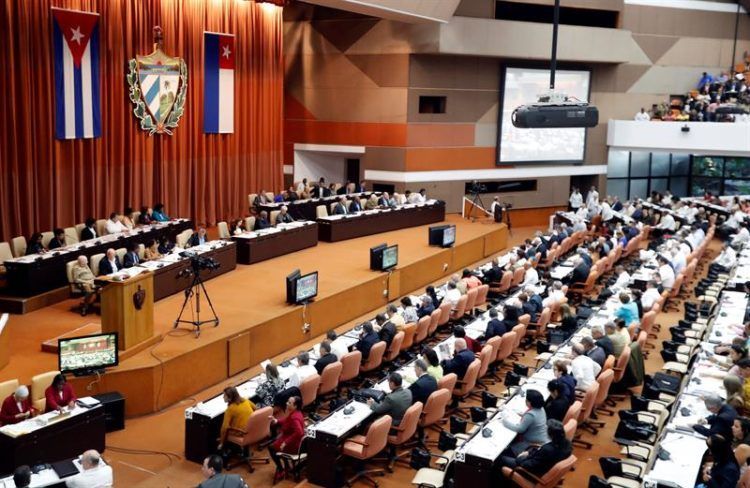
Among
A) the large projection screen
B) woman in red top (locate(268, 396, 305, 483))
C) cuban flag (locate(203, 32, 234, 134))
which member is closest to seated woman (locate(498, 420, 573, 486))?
woman in red top (locate(268, 396, 305, 483))

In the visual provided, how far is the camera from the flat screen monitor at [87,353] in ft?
33.7

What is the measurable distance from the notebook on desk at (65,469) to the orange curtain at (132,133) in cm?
945

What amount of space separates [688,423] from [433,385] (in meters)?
2.90

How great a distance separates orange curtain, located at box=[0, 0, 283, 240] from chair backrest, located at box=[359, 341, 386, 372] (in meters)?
8.59

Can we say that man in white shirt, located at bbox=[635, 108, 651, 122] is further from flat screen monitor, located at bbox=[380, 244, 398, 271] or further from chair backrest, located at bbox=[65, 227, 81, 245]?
chair backrest, located at bbox=[65, 227, 81, 245]

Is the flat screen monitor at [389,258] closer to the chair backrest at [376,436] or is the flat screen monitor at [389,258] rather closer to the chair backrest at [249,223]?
the chair backrest at [249,223]

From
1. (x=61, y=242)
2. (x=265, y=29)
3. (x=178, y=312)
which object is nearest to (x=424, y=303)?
(x=178, y=312)

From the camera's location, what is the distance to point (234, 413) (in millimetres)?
9375

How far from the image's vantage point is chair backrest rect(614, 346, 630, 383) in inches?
444

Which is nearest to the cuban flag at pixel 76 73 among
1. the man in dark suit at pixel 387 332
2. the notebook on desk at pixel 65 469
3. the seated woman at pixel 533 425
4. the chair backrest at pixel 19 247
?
the chair backrest at pixel 19 247

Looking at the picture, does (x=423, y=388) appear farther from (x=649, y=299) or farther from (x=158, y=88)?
(x=158, y=88)

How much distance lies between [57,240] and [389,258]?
650 centimetres

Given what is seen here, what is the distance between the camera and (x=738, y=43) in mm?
31109

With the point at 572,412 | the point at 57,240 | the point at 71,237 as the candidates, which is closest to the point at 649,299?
the point at 572,412
